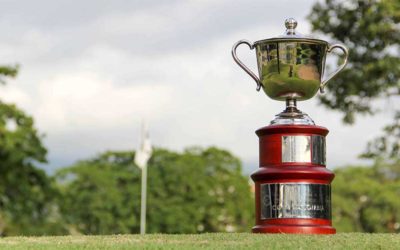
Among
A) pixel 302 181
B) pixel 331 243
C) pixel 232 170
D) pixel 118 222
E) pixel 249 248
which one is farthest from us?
pixel 232 170

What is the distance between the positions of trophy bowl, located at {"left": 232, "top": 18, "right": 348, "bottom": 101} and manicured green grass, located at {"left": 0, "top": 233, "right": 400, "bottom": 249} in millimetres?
2051

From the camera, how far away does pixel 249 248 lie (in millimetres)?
7070

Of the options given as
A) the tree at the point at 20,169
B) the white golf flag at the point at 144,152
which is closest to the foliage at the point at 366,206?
the white golf flag at the point at 144,152

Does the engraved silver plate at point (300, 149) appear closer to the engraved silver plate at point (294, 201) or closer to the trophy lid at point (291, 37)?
the engraved silver plate at point (294, 201)

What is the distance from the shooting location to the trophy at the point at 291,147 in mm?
9219

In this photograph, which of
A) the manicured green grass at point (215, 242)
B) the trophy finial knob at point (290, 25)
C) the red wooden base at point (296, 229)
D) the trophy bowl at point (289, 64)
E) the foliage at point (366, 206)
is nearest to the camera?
the manicured green grass at point (215, 242)

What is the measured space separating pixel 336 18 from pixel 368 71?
1.61m

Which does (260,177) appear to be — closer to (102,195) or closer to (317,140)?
(317,140)

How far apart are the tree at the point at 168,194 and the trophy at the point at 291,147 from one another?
43.2 meters

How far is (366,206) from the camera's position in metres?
Answer: 63.2

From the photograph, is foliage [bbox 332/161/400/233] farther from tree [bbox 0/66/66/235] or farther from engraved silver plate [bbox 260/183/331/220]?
engraved silver plate [bbox 260/183/331/220]

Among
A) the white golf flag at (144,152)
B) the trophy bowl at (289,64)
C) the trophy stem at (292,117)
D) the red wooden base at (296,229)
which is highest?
the white golf flag at (144,152)

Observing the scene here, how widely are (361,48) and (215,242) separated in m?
15.9

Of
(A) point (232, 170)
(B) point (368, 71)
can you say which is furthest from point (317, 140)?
(A) point (232, 170)
